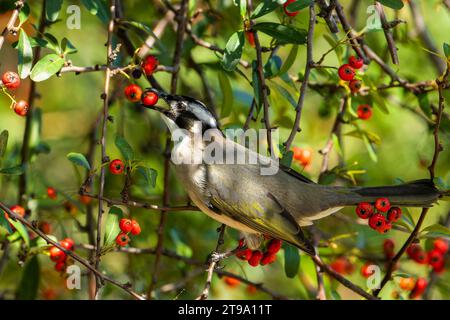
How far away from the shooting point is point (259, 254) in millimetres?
3918

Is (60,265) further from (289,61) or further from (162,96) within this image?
(289,61)

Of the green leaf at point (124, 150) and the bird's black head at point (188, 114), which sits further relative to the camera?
the bird's black head at point (188, 114)

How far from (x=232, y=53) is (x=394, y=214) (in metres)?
1.23

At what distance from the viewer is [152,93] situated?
393 cm

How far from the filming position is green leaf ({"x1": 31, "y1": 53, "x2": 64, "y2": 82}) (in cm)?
349

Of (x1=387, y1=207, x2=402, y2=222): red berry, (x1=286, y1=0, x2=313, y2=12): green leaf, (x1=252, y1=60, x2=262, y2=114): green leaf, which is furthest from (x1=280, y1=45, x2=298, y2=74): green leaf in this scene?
(x1=387, y1=207, x2=402, y2=222): red berry

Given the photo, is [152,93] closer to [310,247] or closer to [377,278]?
[310,247]

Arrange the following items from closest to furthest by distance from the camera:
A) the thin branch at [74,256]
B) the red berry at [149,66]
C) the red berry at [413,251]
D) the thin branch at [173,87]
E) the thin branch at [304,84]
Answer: the thin branch at [74,256] < the thin branch at [304,84] < the red berry at [149,66] < the thin branch at [173,87] < the red berry at [413,251]

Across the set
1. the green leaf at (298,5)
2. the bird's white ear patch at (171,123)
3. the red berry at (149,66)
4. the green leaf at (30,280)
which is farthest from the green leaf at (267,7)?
the green leaf at (30,280)

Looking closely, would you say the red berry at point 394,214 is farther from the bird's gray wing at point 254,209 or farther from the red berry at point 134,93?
the red berry at point 134,93

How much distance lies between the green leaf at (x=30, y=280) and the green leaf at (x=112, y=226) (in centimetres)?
106

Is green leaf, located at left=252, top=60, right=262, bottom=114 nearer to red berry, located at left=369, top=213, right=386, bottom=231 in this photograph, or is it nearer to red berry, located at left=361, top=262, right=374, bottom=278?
red berry, located at left=369, top=213, right=386, bottom=231

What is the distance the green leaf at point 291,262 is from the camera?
4.24m
